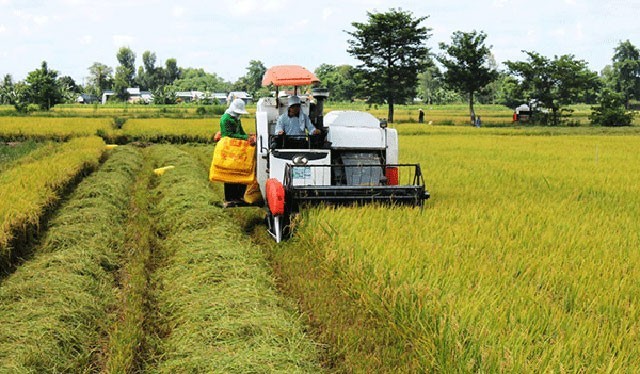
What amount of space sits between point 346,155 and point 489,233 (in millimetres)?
2865

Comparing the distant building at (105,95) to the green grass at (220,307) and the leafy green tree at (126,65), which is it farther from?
the green grass at (220,307)

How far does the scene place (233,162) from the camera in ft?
27.4

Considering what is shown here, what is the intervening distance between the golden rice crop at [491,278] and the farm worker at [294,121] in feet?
5.78

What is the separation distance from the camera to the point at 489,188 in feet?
31.5

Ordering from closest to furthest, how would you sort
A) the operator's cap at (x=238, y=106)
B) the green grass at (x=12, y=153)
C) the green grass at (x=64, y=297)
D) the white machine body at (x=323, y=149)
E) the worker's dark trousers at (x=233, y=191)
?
the green grass at (x=64, y=297) < the white machine body at (x=323, y=149) < the operator's cap at (x=238, y=106) < the worker's dark trousers at (x=233, y=191) < the green grass at (x=12, y=153)

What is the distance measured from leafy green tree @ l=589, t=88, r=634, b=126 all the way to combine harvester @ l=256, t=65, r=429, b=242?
41.1m

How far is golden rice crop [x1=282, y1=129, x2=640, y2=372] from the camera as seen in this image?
321cm

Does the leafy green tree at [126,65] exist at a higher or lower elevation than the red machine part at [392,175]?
higher

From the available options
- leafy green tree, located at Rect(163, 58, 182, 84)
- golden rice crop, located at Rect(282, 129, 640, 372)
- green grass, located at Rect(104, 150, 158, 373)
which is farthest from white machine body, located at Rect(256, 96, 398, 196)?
leafy green tree, located at Rect(163, 58, 182, 84)

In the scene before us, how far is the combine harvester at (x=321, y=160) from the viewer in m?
7.12

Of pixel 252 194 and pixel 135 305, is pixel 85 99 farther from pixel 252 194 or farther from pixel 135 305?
pixel 135 305

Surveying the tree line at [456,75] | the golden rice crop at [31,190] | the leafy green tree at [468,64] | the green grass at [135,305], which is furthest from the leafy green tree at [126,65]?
the green grass at [135,305]

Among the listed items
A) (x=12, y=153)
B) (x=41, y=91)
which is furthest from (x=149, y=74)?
(x=12, y=153)

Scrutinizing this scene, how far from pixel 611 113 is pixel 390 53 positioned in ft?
56.8
